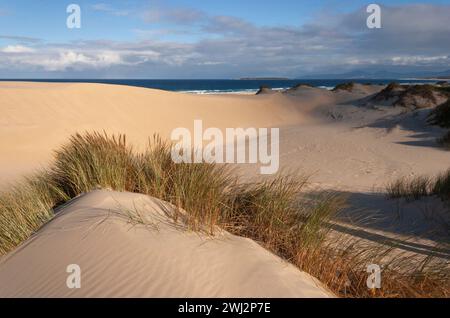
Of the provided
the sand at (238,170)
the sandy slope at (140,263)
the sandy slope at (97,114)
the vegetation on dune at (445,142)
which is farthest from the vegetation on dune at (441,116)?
the sandy slope at (140,263)

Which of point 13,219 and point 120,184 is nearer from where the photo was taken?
point 13,219

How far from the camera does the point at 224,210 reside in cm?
406

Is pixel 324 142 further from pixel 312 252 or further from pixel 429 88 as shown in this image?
pixel 312 252

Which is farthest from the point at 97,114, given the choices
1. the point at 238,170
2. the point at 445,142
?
the point at 445,142

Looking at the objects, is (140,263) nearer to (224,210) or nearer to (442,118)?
(224,210)

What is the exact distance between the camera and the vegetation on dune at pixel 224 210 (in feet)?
10.9

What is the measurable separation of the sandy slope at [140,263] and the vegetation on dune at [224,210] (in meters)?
0.27

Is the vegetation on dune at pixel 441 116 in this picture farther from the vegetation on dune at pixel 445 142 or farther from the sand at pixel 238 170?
the vegetation on dune at pixel 445 142

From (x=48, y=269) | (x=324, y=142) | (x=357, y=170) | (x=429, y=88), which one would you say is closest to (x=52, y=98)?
(x=324, y=142)

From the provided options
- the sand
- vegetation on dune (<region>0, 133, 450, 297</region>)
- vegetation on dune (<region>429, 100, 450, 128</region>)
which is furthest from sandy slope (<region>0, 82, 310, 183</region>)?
vegetation on dune (<region>429, 100, 450, 128</region>)

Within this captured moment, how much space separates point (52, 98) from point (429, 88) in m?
16.3

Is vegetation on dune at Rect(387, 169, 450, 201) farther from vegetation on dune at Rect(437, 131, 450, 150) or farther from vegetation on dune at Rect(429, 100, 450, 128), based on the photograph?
vegetation on dune at Rect(429, 100, 450, 128)
